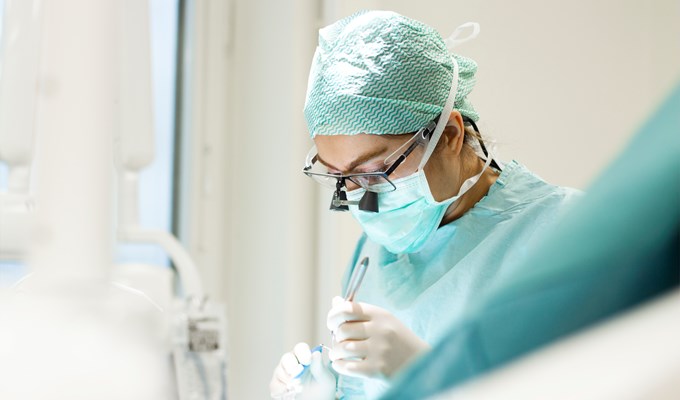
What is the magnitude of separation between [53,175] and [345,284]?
43.7 inches

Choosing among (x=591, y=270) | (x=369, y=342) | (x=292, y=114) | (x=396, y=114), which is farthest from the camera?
(x=292, y=114)

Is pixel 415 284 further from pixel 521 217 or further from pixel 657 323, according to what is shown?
pixel 657 323

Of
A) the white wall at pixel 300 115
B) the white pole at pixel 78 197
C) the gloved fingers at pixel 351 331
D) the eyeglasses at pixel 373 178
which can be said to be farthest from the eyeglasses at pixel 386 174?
the white pole at pixel 78 197

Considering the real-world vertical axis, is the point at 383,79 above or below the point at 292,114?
above

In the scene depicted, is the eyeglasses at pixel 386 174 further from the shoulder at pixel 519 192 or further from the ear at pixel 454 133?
Result: the shoulder at pixel 519 192

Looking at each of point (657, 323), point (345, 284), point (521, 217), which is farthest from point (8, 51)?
point (657, 323)

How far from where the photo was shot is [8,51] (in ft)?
3.52

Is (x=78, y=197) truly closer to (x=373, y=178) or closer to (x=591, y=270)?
(x=591, y=270)

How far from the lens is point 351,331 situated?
3.26 ft

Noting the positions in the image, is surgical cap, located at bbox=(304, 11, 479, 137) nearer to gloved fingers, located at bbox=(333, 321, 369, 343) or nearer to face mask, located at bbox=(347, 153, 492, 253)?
face mask, located at bbox=(347, 153, 492, 253)

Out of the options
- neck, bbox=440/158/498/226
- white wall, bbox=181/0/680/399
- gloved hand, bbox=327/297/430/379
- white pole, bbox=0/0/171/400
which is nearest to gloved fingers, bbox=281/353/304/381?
gloved hand, bbox=327/297/430/379

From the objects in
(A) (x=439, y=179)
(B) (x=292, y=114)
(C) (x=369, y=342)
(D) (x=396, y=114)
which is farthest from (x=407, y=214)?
(B) (x=292, y=114)

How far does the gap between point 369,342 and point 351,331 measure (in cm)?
4

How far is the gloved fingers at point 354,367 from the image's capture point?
3.19 ft
